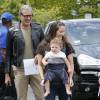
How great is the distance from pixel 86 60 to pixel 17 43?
2626mm

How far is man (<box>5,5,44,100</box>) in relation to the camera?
804cm

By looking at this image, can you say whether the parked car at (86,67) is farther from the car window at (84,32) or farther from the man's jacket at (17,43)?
the man's jacket at (17,43)

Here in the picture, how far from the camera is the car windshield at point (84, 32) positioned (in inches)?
448

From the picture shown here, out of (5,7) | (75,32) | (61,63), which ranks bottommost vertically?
(5,7)

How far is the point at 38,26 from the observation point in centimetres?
822

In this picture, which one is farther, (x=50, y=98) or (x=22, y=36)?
(x=22, y=36)

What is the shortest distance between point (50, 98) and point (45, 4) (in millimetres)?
32858

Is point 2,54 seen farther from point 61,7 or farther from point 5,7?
point 5,7

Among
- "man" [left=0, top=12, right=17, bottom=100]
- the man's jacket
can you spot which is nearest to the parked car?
"man" [left=0, top=12, right=17, bottom=100]

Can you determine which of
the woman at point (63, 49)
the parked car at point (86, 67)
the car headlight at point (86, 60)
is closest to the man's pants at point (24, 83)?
the woman at point (63, 49)

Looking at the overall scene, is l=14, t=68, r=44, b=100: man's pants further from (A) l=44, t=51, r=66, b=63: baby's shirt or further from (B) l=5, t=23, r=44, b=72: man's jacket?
(A) l=44, t=51, r=66, b=63: baby's shirt

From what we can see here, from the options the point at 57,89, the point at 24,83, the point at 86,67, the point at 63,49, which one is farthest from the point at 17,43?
the point at 86,67

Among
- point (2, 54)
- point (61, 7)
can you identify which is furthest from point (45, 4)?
point (2, 54)

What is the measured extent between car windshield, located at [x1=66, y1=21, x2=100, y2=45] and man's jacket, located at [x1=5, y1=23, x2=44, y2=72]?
305 centimetres
